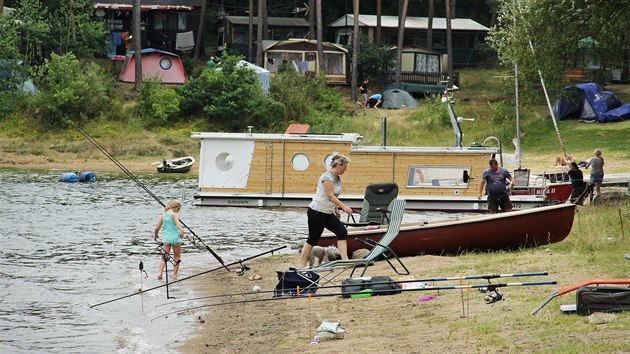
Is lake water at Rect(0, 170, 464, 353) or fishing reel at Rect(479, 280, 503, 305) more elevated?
fishing reel at Rect(479, 280, 503, 305)

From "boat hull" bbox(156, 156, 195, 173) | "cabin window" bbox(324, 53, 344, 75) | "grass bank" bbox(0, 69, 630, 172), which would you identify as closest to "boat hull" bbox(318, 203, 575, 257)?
"grass bank" bbox(0, 69, 630, 172)

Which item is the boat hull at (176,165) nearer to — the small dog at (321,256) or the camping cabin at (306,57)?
the camping cabin at (306,57)

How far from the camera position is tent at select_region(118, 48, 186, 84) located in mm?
57094

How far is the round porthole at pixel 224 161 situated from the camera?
107 ft

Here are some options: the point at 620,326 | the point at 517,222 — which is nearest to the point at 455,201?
the point at 517,222

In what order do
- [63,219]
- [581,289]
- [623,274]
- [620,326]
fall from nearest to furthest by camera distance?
1. [620,326]
2. [581,289]
3. [623,274]
4. [63,219]

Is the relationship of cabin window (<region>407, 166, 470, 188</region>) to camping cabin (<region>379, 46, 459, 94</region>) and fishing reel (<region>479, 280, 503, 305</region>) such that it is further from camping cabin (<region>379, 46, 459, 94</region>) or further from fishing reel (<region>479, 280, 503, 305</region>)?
camping cabin (<region>379, 46, 459, 94</region>)

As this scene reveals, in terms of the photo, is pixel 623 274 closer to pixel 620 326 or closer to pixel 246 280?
pixel 620 326

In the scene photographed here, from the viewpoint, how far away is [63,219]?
102 ft

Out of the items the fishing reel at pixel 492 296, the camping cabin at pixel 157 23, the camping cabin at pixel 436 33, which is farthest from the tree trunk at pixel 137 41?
the fishing reel at pixel 492 296

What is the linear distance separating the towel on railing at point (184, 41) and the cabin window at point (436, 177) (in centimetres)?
3231

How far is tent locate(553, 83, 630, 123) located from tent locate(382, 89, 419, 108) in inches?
300

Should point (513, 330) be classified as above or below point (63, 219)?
above

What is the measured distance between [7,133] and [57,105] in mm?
2372
